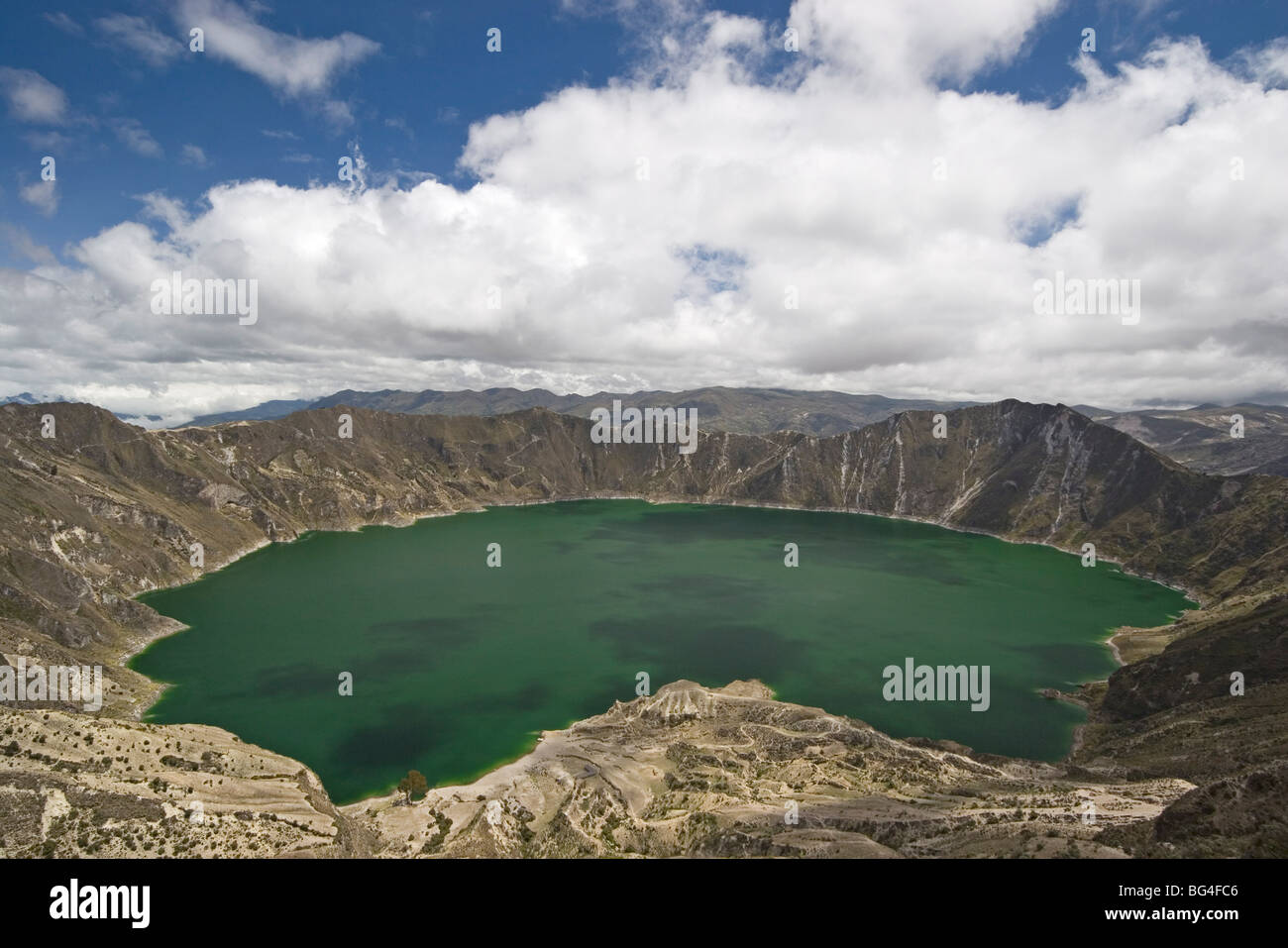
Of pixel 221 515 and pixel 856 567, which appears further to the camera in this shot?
pixel 221 515
